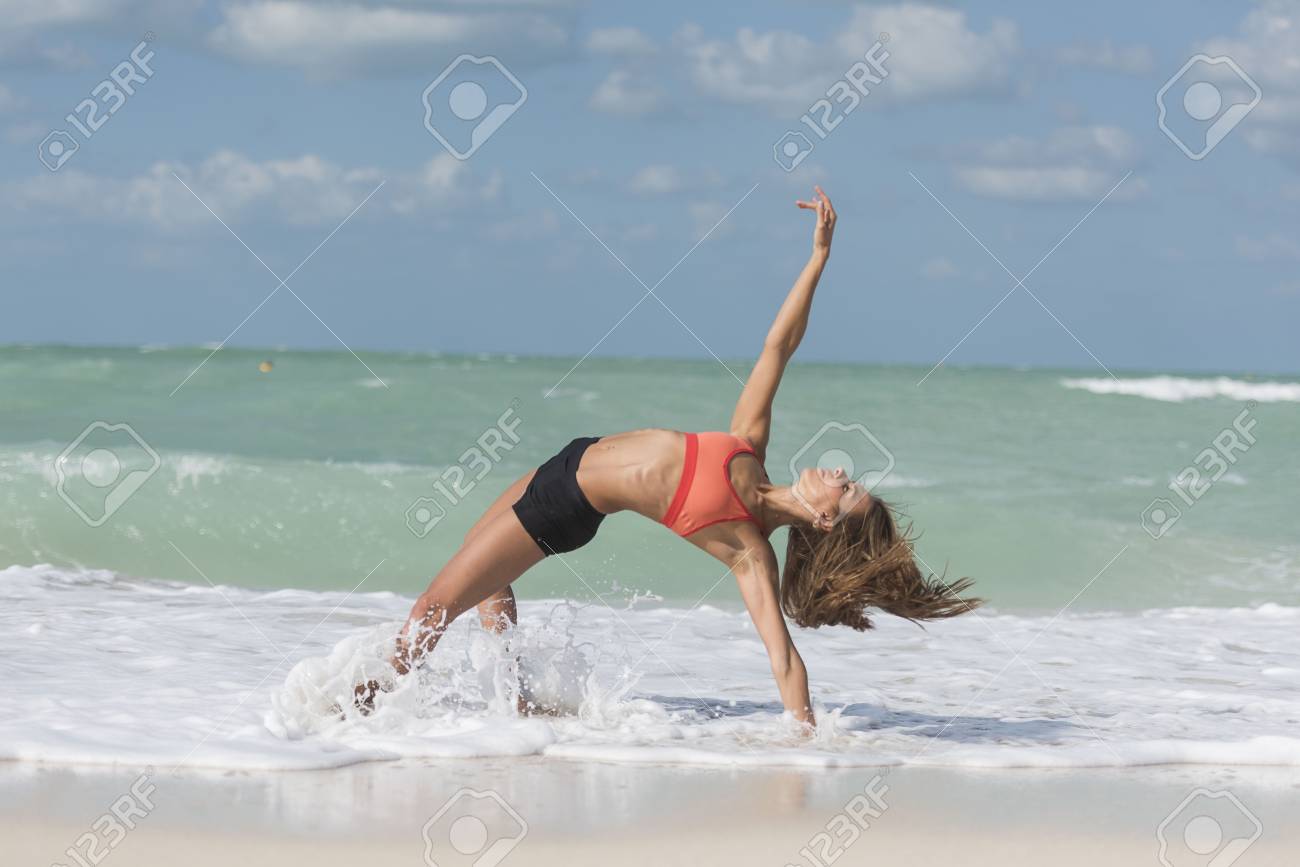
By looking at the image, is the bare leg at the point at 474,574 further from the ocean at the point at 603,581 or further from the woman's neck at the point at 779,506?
the woman's neck at the point at 779,506

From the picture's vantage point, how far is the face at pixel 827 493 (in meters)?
5.50

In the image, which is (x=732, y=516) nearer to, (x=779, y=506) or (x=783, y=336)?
(x=779, y=506)

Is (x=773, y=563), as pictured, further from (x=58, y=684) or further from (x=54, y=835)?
(x=58, y=684)

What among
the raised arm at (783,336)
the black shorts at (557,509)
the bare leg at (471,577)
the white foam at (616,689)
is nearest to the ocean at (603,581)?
the white foam at (616,689)

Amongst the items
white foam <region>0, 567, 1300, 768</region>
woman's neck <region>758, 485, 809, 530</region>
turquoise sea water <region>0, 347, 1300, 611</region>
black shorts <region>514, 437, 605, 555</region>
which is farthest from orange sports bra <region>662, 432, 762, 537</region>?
turquoise sea water <region>0, 347, 1300, 611</region>

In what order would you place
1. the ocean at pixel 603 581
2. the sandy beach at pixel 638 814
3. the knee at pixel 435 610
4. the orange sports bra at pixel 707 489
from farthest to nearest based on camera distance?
the ocean at pixel 603 581
the knee at pixel 435 610
the orange sports bra at pixel 707 489
the sandy beach at pixel 638 814

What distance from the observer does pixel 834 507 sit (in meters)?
5.55

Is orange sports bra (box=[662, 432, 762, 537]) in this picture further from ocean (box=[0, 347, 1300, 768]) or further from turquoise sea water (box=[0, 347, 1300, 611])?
turquoise sea water (box=[0, 347, 1300, 611])

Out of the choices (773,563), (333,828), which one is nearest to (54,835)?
(333,828)

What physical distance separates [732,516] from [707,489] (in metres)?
0.14

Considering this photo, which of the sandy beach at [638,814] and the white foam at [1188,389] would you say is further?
the white foam at [1188,389]

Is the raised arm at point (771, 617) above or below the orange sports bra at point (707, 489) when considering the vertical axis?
below

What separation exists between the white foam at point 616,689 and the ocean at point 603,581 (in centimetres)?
2

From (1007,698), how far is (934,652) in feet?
4.28
